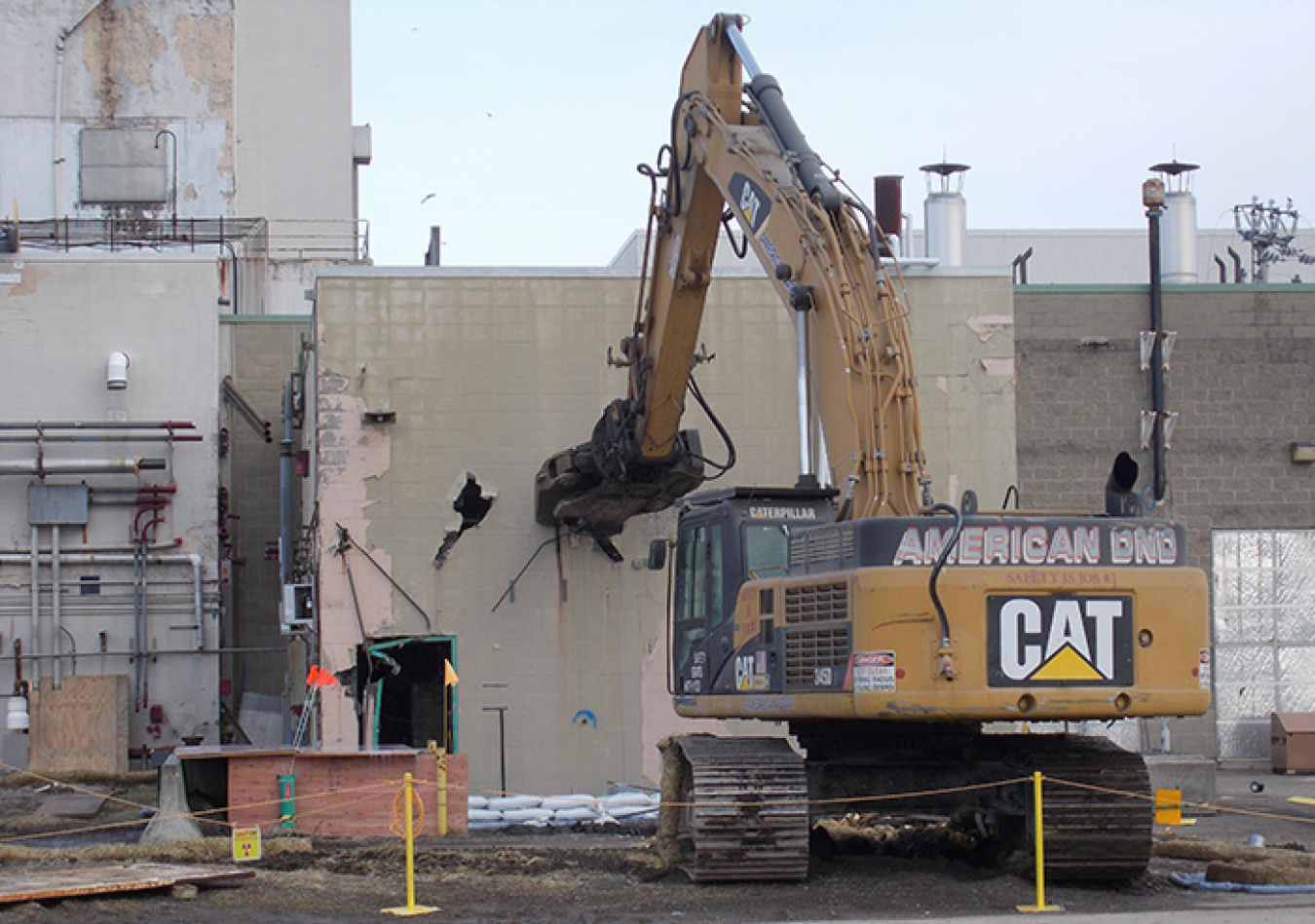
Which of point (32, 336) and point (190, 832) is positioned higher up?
point (32, 336)

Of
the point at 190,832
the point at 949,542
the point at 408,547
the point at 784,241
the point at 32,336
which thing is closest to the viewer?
the point at 949,542

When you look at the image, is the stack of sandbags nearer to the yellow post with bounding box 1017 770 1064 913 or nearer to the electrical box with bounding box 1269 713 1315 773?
the yellow post with bounding box 1017 770 1064 913

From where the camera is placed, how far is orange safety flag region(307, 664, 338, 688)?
23.1 meters

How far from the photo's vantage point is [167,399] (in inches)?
1084

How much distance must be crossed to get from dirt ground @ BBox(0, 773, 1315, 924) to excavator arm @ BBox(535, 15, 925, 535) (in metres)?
2.81

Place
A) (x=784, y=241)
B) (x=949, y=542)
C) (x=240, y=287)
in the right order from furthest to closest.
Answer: (x=240, y=287), (x=784, y=241), (x=949, y=542)

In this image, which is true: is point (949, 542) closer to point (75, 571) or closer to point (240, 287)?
point (75, 571)

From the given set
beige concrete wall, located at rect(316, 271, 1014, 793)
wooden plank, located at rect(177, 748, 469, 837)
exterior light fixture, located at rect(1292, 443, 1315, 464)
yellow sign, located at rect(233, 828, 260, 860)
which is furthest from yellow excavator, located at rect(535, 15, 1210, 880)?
exterior light fixture, located at rect(1292, 443, 1315, 464)

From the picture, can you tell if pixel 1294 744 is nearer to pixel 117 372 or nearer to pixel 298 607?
pixel 298 607

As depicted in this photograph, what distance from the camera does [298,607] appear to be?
79.6 feet

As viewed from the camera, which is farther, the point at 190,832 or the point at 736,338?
the point at 736,338

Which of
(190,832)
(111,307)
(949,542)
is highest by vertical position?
(111,307)

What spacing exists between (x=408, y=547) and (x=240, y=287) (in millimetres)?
15881

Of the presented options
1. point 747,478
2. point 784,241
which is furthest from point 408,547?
point 784,241
